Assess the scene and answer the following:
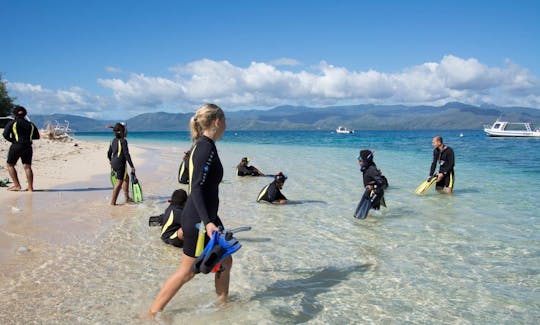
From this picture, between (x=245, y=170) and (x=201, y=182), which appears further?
(x=245, y=170)

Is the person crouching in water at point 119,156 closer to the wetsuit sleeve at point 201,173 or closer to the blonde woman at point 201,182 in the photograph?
the blonde woman at point 201,182

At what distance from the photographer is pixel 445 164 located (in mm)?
13109

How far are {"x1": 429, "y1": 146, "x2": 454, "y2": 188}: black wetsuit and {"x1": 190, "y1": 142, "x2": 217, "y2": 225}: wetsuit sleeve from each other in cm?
1065

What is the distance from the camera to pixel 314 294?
515 centimetres

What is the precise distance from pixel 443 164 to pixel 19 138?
39.8 feet

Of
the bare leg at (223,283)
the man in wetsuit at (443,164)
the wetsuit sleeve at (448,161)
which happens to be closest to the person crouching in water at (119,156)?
the bare leg at (223,283)

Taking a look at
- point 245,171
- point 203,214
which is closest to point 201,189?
point 203,214

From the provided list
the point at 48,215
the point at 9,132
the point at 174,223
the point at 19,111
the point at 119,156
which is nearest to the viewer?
the point at 174,223

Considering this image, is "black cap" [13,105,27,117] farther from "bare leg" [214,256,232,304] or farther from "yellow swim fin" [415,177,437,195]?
"yellow swim fin" [415,177,437,195]

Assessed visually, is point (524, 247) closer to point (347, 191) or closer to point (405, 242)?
point (405, 242)

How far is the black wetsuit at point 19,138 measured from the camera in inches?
437

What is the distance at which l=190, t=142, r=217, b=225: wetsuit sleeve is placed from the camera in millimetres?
3764

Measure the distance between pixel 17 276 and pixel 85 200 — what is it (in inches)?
226

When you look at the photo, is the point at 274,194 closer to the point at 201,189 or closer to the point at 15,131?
the point at 15,131
